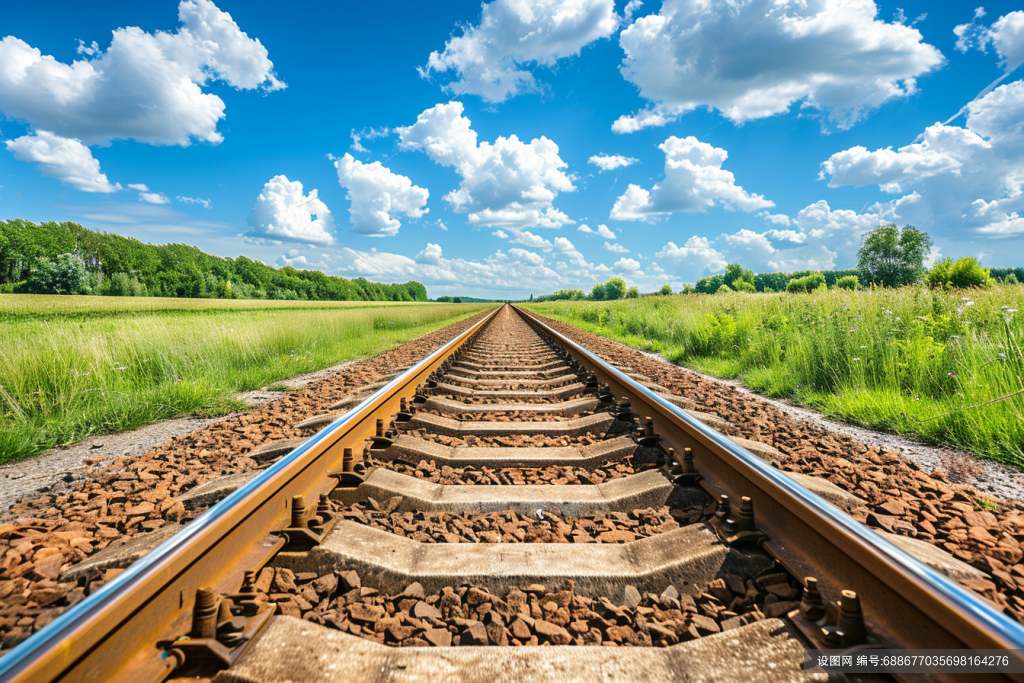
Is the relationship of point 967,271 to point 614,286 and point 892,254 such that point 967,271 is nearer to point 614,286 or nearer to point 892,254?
point 892,254

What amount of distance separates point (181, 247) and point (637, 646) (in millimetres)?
106614

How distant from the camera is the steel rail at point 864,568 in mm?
1026

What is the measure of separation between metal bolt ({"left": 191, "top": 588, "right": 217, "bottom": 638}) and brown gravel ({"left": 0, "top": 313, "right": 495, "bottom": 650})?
60 centimetres

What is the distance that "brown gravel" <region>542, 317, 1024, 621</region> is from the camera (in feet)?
5.53

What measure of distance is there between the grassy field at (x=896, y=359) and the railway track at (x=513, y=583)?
1.48 metres

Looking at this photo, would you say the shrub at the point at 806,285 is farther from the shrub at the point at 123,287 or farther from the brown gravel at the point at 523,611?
the shrub at the point at 123,287

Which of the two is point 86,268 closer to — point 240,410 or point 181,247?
point 181,247

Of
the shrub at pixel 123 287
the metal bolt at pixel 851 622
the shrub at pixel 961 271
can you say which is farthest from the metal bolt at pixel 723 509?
the shrub at pixel 123 287

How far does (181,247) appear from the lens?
86688 millimetres

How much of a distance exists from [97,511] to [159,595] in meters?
1.43

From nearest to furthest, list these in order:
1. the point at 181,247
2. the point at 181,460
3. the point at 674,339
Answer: the point at 181,460 → the point at 674,339 → the point at 181,247

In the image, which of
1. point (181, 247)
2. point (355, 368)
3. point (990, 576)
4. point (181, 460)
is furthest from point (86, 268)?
point (990, 576)

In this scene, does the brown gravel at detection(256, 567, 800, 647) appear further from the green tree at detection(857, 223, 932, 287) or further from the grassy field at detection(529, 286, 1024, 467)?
the green tree at detection(857, 223, 932, 287)

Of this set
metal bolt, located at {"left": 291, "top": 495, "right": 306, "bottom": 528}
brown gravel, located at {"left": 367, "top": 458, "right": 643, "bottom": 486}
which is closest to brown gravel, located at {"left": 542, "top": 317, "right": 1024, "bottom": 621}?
brown gravel, located at {"left": 367, "top": 458, "right": 643, "bottom": 486}
